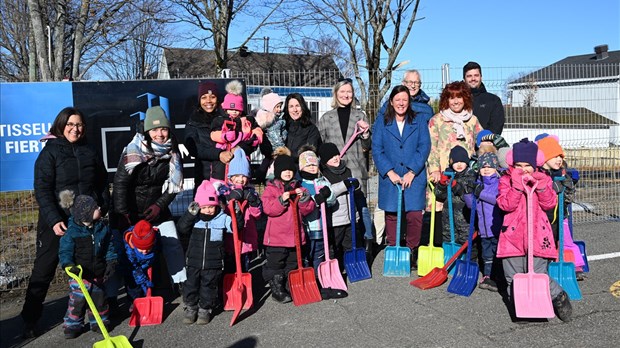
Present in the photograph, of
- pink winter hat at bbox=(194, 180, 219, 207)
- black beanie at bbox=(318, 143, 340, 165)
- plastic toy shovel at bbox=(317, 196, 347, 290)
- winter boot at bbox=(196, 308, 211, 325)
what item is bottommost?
winter boot at bbox=(196, 308, 211, 325)

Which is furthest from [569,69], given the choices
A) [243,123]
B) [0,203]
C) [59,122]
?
[0,203]

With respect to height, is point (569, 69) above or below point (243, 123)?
above

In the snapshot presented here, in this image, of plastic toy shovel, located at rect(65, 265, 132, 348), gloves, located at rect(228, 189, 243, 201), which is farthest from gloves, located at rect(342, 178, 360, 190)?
plastic toy shovel, located at rect(65, 265, 132, 348)

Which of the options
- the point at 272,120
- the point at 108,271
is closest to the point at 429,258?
the point at 272,120

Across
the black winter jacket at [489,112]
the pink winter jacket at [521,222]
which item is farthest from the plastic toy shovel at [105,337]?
the black winter jacket at [489,112]

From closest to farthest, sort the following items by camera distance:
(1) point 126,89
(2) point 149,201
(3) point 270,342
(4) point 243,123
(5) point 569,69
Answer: (3) point 270,342, (2) point 149,201, (4) point 243,123, (1) point 126,89, (5) point 569,69

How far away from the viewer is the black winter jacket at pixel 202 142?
554cm

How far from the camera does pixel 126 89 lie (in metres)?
6.89

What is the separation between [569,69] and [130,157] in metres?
7.13

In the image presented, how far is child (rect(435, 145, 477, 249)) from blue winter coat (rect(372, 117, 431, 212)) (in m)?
0.25

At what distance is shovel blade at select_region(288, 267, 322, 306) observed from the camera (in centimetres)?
524

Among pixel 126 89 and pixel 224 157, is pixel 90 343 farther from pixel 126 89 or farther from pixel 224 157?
pixel 126 89

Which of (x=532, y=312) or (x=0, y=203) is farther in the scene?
(x=0, y=203)

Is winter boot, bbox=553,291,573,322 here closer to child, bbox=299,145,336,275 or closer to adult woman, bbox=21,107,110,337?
child, bbox=299,145,336,275
